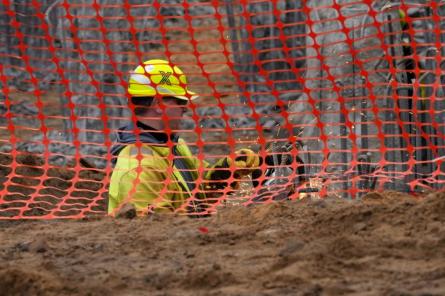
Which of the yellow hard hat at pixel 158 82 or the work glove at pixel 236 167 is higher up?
the yellow hard hat at pixel 158 82

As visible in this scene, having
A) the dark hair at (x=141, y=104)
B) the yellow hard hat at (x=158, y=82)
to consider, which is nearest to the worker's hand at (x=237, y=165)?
the yellow hard hat at (x=158, y=82)

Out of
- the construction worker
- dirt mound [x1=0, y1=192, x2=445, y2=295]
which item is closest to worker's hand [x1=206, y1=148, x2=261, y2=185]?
the construction worker

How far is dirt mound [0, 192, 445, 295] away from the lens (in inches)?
201

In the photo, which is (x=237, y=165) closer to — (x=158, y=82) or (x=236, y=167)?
(x=236, y=167)

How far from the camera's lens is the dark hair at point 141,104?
7859 mm

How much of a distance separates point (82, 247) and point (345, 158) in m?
2.99

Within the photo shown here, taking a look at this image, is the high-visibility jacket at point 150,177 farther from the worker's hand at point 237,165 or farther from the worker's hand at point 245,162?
the worker's hand at point 245,162

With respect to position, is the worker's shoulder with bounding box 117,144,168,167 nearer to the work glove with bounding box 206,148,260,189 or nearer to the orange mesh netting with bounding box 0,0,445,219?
the orange mesh netting with bounding box 0,0,445,219

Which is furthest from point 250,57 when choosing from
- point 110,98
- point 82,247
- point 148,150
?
point 82,247

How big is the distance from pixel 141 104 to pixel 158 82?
0.18 m

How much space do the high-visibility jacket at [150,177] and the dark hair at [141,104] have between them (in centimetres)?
15

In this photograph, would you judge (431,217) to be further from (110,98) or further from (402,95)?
(110,98)

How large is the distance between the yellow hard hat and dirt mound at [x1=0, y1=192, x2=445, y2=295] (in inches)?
55.1

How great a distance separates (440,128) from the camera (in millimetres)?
8148
